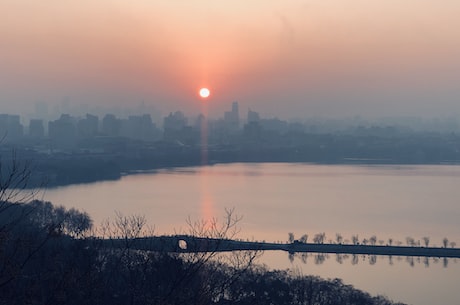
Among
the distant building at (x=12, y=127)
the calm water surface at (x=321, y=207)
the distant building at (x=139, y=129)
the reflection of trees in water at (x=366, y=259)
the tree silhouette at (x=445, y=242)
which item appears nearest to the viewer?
the calm water surface at (x=321, y=207)

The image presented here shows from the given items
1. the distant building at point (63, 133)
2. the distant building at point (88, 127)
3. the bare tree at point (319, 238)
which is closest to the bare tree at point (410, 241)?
the bare tree at point (319, 238)

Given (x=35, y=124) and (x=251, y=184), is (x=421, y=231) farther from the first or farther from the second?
(x=35, y=124)

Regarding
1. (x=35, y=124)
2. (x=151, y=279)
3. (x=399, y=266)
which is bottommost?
(x=399, y=266)

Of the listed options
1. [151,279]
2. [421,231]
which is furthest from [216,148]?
[151,279]

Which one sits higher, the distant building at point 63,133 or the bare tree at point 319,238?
the distant building at point 63,133

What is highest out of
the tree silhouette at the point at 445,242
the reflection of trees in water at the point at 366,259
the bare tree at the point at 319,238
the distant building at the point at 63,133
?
the distant building at the point at 63,133

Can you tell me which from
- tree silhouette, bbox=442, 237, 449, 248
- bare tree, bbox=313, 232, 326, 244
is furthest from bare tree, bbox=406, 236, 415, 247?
bare tree, bbox=313, 232, 326, 244

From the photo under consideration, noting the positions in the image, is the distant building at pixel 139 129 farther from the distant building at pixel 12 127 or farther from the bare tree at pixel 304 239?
the bare tree at pixel 304 239

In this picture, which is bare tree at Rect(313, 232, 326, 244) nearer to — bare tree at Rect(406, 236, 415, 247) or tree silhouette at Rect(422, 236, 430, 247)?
bare tree at Rect(406, 236, 415, 247)
